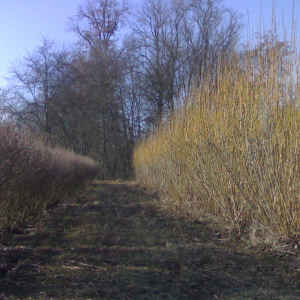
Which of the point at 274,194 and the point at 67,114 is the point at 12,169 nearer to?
the point at 274,194

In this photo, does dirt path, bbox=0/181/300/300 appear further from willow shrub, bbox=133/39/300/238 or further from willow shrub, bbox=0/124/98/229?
willow shrub, bbox=133/39/300/238

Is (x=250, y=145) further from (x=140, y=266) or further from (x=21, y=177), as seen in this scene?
(x=21, y=177)

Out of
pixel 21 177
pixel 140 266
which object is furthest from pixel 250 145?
pixel 21 177

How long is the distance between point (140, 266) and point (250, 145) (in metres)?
2.17

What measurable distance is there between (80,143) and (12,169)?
28.5m

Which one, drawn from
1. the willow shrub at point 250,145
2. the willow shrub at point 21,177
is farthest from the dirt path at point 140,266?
the willow shrub at point 250,145

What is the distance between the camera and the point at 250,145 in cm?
484

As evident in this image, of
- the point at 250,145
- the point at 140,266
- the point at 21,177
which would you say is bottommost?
the point at 140,266

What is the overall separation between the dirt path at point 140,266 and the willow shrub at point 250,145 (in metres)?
0.53

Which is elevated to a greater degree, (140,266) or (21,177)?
(21,177)

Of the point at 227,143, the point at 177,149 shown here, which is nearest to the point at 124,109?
the point at 177,149

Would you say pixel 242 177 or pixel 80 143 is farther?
pixel 80 143

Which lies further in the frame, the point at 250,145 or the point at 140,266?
the point at 250,145

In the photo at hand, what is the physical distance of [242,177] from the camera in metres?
5.00
